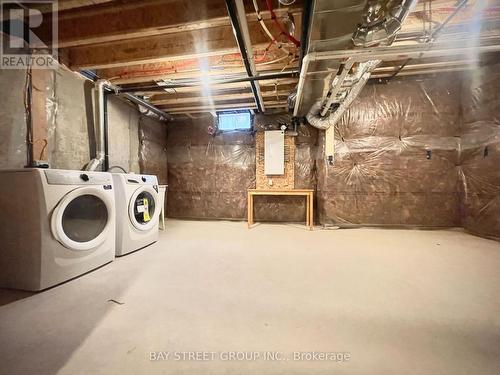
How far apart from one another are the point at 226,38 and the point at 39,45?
1.72 meters

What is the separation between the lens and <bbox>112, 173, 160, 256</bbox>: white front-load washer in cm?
199

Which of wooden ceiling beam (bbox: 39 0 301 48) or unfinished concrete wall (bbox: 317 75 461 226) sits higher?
wooden ceiling beam (bbox: 39 0 301 48)

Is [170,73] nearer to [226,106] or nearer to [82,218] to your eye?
[226,106]

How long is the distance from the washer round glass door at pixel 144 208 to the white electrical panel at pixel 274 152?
6.27 feet

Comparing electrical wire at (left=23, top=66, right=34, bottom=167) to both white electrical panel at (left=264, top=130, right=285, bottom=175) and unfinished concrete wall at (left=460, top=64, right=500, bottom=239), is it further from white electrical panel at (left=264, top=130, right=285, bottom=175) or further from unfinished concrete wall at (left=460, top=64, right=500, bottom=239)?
unfinished concrete wall at (left=460, top=64, right=500, bottom=239)

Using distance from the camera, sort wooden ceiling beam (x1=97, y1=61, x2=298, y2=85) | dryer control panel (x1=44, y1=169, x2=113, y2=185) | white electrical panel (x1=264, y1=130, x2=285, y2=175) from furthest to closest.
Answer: white electrical panel (x1=264, y1=130, x2=285, y2=175) → wooden ceiling beam (x1=97, y1=61, x2=298, y2=85) → dryer control panel (x1=44, y1=169, x2=113, y2=185)

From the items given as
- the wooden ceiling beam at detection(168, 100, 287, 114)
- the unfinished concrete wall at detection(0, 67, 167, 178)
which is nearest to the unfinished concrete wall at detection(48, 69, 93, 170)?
the unfinished concrete wall at detection(0, 67, 167, 178)

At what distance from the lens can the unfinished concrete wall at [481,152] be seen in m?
2.42

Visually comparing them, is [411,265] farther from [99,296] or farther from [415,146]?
[99,296]

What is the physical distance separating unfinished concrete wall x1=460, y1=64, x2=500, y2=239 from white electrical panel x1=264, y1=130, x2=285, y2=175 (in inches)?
98.0

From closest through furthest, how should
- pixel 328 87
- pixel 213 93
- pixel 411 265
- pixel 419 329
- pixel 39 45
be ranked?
pixel 419 329 → pixel 411 265 → pixel 39 45 → pixel 328 87 → pixel 213 93

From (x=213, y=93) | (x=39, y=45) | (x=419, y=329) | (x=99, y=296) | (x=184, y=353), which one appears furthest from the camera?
(x=213, y=93)

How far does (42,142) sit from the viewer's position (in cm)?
196

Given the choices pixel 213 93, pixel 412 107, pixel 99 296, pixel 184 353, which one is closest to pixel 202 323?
pixel 184 353
